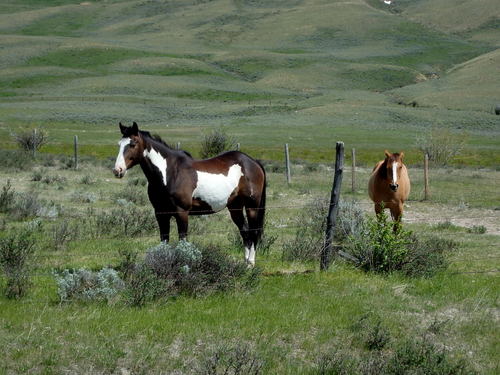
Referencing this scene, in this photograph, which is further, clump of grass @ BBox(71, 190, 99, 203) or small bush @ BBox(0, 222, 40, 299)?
clump of grass @ BBox(71, 190, 99, 203)

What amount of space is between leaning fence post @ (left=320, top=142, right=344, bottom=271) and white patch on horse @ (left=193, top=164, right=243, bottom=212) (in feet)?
5.51

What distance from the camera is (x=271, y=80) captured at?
12875 centimetres

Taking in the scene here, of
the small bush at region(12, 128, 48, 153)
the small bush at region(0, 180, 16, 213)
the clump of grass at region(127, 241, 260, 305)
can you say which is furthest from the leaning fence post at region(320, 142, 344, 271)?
the small bush at region(12, 128, 48, 153)

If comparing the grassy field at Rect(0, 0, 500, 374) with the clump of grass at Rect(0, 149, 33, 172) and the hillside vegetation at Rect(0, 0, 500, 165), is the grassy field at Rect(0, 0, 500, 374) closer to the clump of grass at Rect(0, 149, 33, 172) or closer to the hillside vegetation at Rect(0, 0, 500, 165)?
the clump of grass at Rect(0, 149, 33, 172)

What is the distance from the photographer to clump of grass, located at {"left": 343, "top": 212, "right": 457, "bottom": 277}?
33.6 feet

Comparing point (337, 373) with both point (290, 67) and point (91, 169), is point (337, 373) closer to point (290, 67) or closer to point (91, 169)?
point (91, 169)

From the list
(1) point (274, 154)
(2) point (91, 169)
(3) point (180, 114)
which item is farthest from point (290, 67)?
(2) point (91, 169)

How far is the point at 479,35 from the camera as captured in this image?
18425 centimetres

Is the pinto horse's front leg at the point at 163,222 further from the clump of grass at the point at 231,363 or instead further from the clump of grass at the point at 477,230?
the clump of grass at the point at 477,230

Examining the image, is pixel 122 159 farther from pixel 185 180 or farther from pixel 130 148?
pixel 185 180

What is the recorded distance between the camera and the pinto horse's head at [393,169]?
13.4 m

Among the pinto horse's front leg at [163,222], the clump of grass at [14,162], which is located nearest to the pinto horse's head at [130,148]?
the pinto horse's front leg at [163,222]

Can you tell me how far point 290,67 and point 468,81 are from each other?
37046 mm

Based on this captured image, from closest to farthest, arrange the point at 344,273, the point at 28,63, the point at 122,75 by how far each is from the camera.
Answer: the point at 344,273 < the point at 122,75 < the point at 28,63
